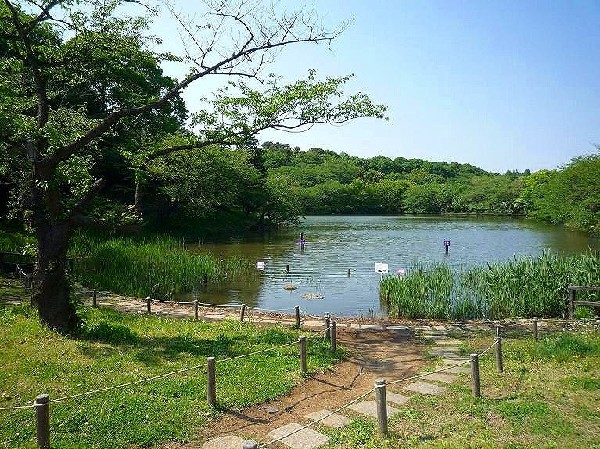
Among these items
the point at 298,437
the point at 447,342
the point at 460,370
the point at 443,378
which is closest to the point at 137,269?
the point at 447,342

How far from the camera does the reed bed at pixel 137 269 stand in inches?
737

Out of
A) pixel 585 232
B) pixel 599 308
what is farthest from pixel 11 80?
pixel 585 232

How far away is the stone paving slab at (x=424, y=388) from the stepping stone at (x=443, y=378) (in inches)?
12.8

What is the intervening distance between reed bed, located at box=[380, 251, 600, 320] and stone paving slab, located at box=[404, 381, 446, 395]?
23.7 feet

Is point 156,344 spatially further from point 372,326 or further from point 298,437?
point 372,326

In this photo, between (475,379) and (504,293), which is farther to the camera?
(504,293)

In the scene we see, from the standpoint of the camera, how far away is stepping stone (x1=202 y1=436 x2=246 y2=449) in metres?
6.05

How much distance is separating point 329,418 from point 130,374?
345cm

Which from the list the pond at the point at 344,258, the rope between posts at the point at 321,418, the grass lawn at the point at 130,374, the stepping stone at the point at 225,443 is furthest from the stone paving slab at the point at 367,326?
the stepping stone at the point at 225,443

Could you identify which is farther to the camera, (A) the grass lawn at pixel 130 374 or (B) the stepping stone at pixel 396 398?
(B) the stepping stone at pixel 396 398

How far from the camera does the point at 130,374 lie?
26.7ft

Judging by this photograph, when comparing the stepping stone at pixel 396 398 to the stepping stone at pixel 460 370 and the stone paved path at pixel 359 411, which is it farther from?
the stepping stone at pixel 460 370

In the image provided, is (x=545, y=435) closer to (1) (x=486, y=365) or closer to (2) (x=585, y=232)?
(1) (x=486, y=365)

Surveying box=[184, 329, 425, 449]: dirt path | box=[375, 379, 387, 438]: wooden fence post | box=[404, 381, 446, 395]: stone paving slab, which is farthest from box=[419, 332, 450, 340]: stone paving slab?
box=[375, 379, 387, 438]: wooden fence post
